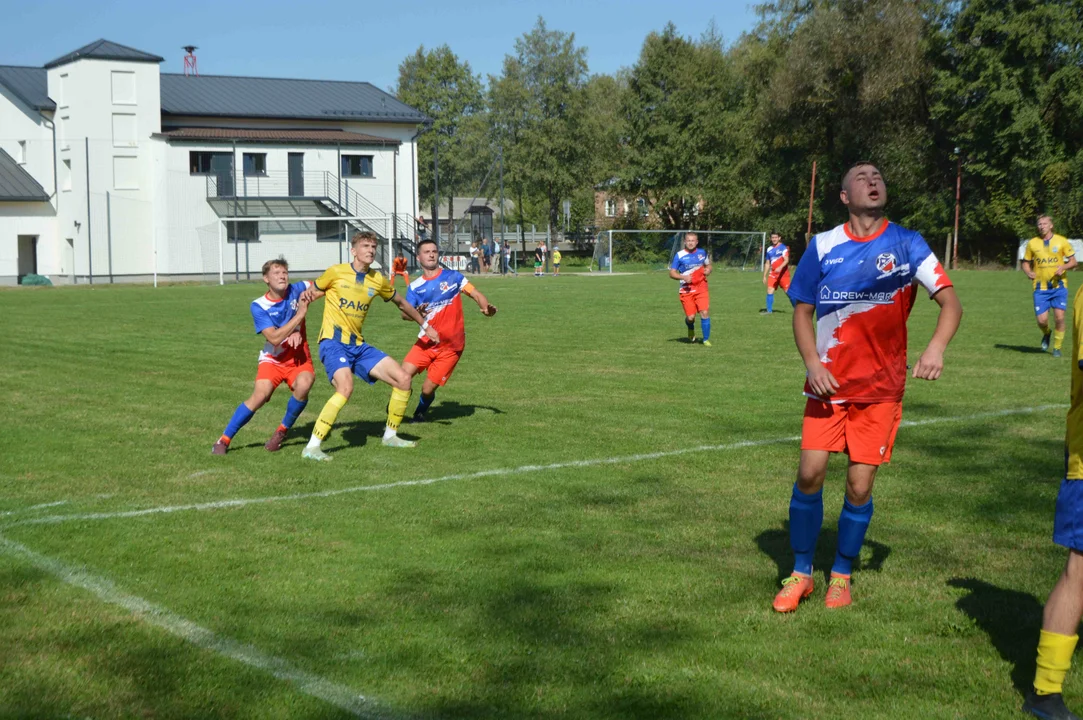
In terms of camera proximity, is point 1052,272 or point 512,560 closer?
point 512,560

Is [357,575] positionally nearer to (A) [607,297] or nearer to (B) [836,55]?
(A) [607,297]

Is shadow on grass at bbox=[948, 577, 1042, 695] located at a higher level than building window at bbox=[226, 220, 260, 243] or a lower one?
lower

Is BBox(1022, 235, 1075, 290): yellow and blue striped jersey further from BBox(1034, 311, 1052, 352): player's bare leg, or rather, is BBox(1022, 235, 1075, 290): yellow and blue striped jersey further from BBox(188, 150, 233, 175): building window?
BBox(188, 150, 233, 175): building window

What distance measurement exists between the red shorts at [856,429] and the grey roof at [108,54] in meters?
53.0

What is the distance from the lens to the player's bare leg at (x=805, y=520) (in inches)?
214

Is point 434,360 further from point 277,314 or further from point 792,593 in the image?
point 792,593

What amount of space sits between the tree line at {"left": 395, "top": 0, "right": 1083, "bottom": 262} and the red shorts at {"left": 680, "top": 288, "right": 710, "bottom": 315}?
115ft

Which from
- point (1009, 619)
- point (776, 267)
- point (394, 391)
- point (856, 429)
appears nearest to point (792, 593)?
point (856, 429)

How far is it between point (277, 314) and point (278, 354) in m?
0.35

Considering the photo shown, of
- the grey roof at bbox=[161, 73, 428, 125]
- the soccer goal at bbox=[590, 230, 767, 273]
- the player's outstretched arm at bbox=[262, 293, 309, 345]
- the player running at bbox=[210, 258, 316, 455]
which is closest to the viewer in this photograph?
the player's outstretched arm at bbox=[262, 293, 309, 345]

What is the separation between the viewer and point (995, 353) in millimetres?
16953

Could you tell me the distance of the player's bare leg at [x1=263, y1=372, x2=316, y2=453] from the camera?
9.70 metres

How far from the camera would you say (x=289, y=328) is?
9289 millimetres

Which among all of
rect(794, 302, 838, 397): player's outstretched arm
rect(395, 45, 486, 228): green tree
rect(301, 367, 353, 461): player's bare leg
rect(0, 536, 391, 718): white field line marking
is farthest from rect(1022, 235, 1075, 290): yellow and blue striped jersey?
rect(395, 45, 486, 228): green tree
